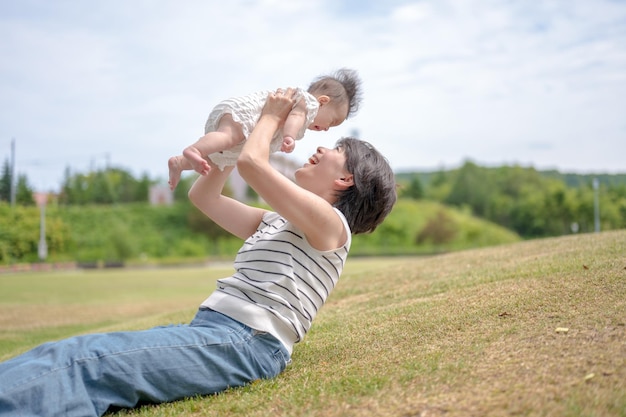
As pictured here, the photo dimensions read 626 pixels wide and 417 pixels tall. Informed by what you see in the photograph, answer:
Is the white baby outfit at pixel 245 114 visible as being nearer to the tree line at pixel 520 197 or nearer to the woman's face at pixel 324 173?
the woman's face at pixel 324 173

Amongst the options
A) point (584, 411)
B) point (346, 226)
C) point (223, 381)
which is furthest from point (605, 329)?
point (223, 381)

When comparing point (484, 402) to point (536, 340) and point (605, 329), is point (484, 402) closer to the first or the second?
point (536, 340)

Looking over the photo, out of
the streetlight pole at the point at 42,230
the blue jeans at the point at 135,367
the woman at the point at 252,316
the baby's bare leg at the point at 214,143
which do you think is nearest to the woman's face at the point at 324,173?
the woman at the point at 252,316

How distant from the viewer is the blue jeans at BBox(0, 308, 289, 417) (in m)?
2.52

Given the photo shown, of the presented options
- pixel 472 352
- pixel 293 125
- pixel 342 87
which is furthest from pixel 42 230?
pixel 472 352

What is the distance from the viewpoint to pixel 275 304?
294 cm

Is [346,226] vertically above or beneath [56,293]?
above

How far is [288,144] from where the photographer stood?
3021 millimetres

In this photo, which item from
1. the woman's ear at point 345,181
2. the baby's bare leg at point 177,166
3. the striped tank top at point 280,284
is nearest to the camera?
the striped tank top at point 280,284

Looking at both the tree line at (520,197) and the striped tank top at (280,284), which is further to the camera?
the tree line at (520,197)

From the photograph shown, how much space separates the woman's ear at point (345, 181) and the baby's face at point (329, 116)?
1.91ft

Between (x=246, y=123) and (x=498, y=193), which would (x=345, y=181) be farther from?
(x=498, y=193)

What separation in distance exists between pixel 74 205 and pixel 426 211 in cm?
2807

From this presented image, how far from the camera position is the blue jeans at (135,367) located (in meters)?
2.52
